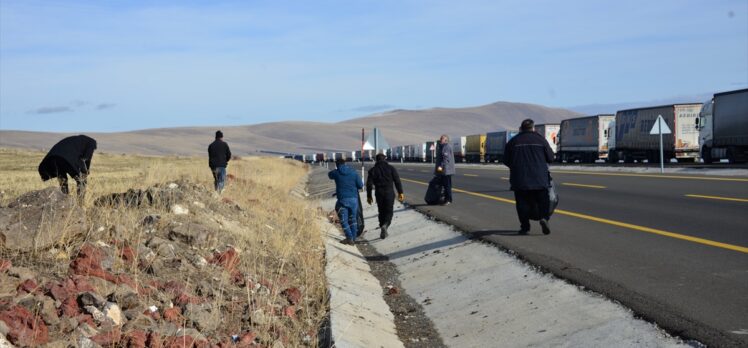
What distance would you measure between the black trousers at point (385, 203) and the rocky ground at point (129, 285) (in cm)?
582

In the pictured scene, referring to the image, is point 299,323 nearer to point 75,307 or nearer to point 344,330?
point 344,330

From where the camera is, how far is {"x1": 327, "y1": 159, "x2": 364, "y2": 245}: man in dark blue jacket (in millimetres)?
15750

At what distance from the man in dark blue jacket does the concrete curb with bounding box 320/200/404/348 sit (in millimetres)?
1283

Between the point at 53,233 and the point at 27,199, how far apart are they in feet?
4.05

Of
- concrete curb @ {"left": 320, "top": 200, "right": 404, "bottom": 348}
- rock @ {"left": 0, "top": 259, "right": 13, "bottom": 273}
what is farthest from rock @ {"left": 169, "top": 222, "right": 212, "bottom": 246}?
rock @ {"left": 0, "top": 259, "right": 13, "bottom": 273}

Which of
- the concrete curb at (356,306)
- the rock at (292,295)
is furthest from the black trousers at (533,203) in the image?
the rock at (292,295)

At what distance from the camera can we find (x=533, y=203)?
528 inches

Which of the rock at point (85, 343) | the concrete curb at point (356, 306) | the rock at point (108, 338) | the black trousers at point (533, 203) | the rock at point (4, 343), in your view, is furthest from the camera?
the black trousers at point (533, 203)

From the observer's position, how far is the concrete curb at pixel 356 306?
8383 millimetres

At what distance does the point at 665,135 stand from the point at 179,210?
38961 mm

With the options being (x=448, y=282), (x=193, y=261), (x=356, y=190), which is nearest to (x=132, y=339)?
(x=193, y=261)

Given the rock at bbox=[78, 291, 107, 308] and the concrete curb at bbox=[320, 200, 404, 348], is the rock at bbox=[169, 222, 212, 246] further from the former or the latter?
the rock at bbox=[78, 291, 107, 308]

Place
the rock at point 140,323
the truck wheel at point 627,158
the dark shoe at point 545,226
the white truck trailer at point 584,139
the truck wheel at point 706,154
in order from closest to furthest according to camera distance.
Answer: the rock at point 140,323, the dark shoe at point 545,226, the truck wheel at point 706,154, the truck wheel at point 627,158, the white truck trailer at point 584,139

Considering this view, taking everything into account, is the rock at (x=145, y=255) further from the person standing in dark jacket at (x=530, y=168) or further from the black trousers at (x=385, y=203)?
the black trousers at (x=385, y=203)
